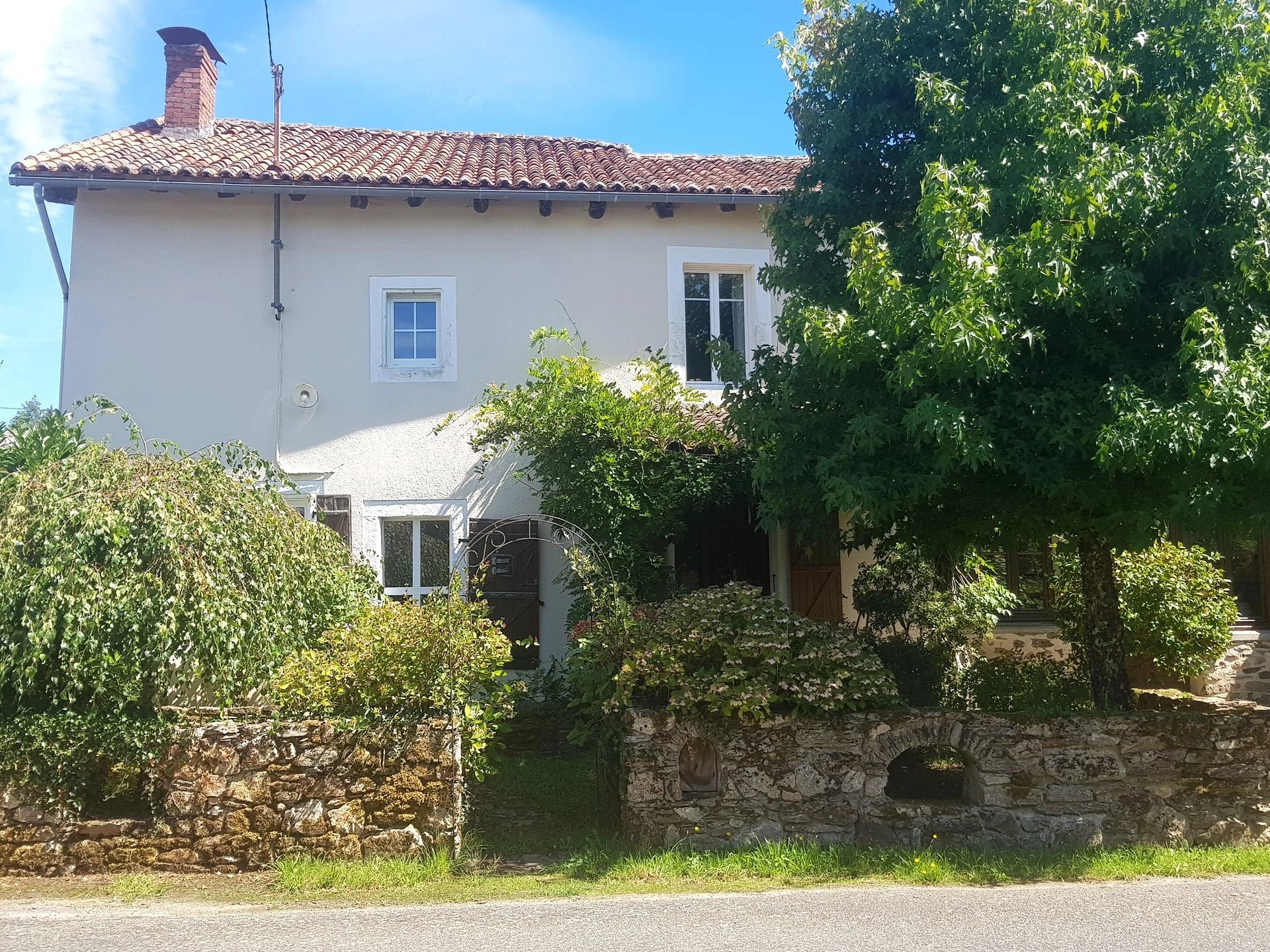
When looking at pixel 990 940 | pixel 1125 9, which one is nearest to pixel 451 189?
pixel 1125 9

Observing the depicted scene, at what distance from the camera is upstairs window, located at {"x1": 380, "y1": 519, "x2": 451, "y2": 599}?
10211 millimetres

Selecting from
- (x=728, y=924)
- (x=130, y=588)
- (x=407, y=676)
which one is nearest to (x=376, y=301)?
(x=130, y=588)

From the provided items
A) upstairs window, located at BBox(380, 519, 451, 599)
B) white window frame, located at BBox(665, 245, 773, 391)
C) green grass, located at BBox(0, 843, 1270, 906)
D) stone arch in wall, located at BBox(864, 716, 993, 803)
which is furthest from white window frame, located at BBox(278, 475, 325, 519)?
stone arch in wall, located at BBox(864, 716, 993, 803)

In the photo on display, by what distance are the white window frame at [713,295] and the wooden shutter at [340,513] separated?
386 cm

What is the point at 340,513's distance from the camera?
10211 millimetres

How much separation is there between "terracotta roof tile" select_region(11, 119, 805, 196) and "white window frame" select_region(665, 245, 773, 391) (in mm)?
708

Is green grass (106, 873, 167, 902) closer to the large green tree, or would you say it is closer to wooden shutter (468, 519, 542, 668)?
wooden shutter (468, 519, 542, 668)

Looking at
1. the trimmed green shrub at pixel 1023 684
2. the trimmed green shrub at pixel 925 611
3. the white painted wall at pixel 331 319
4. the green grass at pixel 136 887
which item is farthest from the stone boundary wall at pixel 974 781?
the white painted wall at pixel 331 319

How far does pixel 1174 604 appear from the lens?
952 cm

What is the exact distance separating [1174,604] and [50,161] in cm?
1220

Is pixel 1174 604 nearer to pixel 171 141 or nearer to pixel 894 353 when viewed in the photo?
pixel 894 353

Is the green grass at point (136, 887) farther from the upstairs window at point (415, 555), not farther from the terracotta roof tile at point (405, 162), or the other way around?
the terracotta roof tile at point (405, 162)

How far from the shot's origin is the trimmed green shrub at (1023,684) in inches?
334

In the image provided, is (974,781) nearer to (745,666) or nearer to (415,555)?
(745,666)
